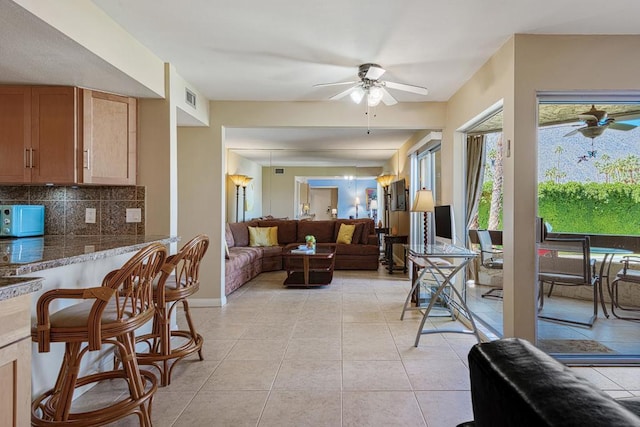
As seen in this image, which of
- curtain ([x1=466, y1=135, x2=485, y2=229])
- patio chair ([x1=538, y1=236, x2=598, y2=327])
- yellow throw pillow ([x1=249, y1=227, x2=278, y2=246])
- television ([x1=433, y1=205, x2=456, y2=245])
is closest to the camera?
patio chair ([x1=538, y1=236, x2=598, y2=327])

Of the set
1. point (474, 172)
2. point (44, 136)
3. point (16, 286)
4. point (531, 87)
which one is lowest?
point (16, 286)

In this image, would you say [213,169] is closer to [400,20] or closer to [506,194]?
[400,20]

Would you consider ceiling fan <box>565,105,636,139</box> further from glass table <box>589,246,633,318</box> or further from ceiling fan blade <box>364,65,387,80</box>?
ceiling fan blade <box>364,65,387,80</box>

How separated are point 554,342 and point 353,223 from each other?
15.4 ft

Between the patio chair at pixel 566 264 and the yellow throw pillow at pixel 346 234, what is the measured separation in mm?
4089

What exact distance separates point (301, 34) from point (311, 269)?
165 inches

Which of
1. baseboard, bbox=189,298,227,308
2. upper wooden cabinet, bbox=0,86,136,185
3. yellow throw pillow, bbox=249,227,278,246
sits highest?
upper wooden cabinet, bbox=0,86,136,185

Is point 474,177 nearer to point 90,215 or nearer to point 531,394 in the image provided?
point 531,394

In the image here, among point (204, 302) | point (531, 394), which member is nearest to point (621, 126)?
point (531, 394)

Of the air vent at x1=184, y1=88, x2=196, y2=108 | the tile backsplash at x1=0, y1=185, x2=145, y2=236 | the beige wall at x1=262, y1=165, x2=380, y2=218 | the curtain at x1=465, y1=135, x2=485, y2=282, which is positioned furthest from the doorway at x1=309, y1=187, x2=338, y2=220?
the tile backsplash at x1=0, y1=185, x2=145, y2=236

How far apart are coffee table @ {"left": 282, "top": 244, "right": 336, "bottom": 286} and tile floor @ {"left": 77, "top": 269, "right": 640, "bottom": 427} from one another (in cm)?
127

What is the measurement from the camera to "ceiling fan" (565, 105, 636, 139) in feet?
9.55

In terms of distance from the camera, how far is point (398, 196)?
7.14 metres

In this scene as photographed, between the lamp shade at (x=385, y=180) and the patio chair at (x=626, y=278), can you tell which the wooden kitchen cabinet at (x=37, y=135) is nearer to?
the patio chair at (x=626, y=278)
